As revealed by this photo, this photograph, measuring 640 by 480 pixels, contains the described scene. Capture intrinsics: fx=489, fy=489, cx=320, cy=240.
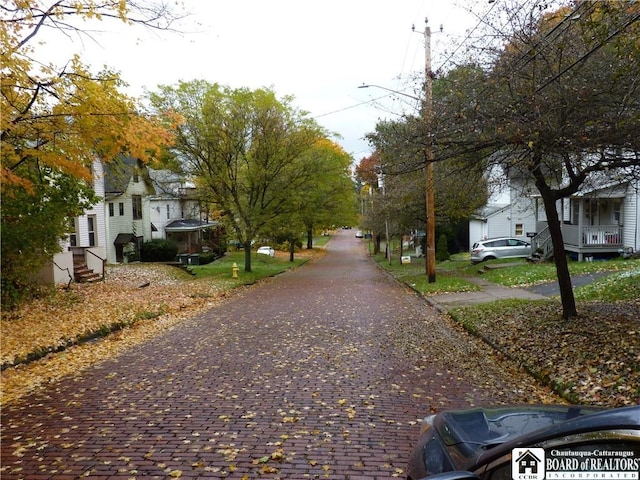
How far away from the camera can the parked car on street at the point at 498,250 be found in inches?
1092

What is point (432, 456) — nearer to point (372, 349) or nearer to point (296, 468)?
point (296, 468)

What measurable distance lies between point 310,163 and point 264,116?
3413 millimetres

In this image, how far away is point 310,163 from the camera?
84.4 feet

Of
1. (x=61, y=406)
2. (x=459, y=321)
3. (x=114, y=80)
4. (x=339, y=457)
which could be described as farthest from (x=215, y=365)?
(x=459, y=321)

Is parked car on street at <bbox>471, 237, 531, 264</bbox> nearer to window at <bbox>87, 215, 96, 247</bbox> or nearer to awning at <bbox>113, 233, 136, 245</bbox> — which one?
window at <bbox>87, 215, 96, 247</bbox>

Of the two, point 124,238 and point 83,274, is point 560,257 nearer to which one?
point 83,274

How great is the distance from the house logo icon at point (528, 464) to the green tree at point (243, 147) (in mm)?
22629

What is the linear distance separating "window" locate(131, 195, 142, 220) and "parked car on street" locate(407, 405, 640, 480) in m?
38.2

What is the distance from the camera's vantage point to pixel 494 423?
297 centimetres

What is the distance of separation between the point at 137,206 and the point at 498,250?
1057 inches

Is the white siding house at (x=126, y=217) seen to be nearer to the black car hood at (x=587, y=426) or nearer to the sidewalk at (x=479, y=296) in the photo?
the sidewalk at (x=479, y=296)

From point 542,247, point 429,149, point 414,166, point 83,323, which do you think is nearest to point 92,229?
point 83,323

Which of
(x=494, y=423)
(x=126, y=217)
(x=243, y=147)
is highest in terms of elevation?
(x=243, y=147)

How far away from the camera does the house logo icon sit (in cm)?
206
